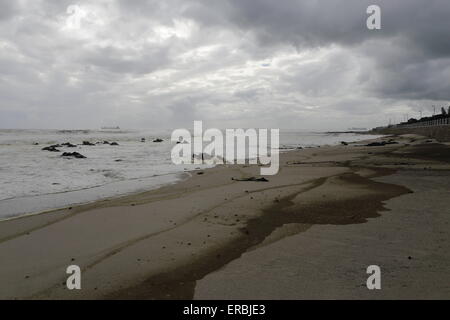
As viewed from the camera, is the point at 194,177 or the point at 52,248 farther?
the point at 194,177

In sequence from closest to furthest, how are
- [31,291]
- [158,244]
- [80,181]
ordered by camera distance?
1. [31,291]
2. [158,244]
3. [80,181]

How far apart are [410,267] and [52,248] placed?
5.46 metres

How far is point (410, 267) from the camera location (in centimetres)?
466

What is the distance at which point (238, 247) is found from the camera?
19.0 ft

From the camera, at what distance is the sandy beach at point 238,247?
429 centimetres

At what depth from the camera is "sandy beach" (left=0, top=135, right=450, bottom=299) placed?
429cm
